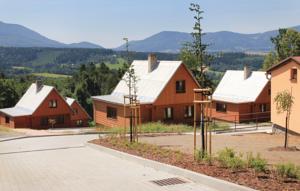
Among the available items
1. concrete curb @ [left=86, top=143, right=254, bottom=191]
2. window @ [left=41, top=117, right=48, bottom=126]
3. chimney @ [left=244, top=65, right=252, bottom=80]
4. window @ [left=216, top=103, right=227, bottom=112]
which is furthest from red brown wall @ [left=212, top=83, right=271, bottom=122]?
concrete curb @ [left=86, top=143, right=254, bottom=191]

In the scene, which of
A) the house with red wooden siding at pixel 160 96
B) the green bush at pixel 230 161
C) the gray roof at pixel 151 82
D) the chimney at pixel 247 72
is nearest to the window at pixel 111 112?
the house with red wooden siding at pixel 160 96

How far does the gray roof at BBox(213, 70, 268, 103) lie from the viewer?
49.4 metres

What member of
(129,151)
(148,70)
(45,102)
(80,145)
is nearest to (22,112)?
(45,102)

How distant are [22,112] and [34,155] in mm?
38850

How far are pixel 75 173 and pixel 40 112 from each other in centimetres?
4335

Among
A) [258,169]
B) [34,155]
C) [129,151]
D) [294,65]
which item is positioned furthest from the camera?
[294,65]

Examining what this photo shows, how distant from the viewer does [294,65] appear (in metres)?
27.3

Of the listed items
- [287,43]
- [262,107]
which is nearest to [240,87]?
[262,107]

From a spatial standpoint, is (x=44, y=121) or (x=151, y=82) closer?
(x=151, y=82)

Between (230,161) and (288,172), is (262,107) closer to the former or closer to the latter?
(230,161)

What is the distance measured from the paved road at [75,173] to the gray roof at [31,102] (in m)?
37.1

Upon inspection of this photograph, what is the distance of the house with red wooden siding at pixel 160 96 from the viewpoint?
4144 cm

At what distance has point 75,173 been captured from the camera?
13.4m

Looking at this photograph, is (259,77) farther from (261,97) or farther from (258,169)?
(258,169)
